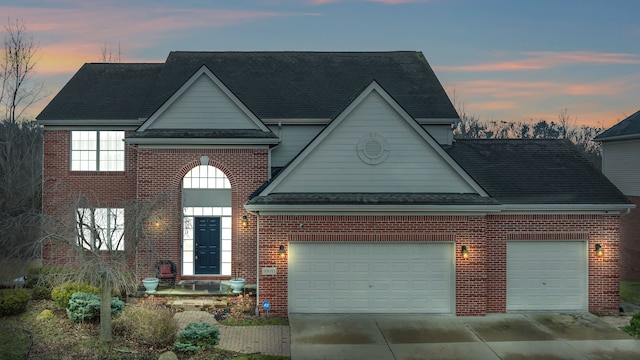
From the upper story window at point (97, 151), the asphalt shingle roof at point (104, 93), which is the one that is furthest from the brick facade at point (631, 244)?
the upper story window at point (97, 151)

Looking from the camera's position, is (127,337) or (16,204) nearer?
(127,337)

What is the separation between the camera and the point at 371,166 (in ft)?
51.4

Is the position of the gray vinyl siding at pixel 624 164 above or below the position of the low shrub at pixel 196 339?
above

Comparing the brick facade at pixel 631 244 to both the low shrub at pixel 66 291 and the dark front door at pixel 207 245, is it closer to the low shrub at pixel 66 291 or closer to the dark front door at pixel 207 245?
the dark front door at pixel 207 245

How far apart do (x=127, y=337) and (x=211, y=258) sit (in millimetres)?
5713

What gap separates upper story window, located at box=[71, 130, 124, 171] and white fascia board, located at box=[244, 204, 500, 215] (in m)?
8.19

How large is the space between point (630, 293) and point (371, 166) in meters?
12.9

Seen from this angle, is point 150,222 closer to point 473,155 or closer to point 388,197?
point 388,197

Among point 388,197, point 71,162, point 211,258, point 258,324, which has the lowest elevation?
point 258,324

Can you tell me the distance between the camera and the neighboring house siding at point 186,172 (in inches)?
707

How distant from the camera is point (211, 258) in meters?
18.6

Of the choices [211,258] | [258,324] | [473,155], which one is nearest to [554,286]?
[473,155]

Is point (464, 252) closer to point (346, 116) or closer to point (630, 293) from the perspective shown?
point (346, 116)

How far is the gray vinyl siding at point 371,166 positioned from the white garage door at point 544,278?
356 centimetres
